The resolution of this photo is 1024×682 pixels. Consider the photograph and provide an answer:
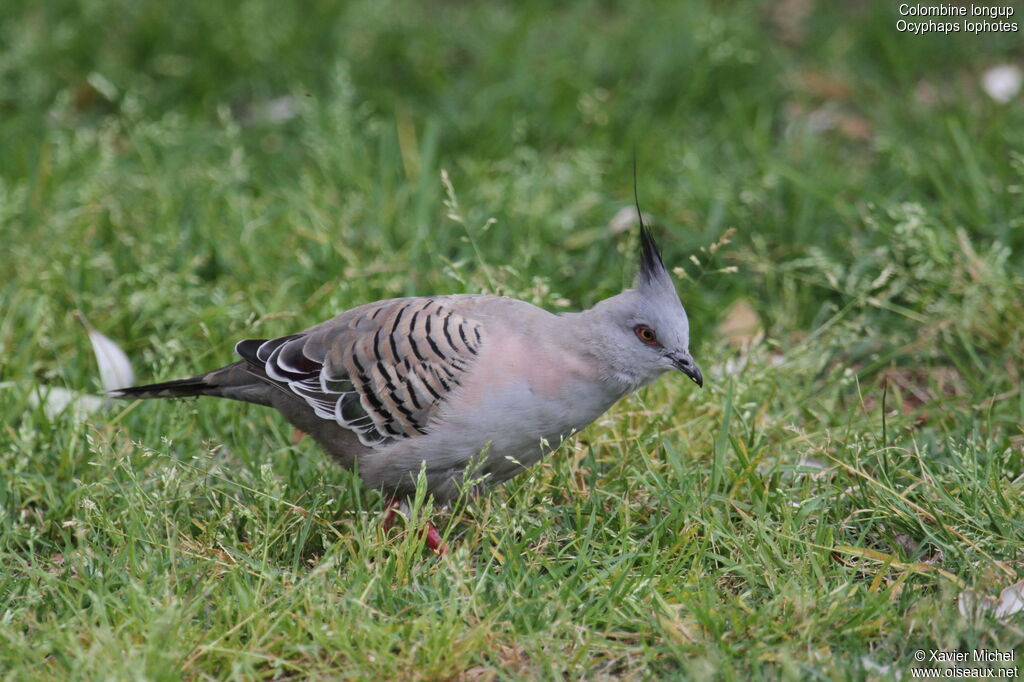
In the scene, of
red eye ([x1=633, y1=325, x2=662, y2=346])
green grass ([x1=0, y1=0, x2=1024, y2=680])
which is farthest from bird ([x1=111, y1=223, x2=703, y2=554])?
green grass ([x1=0, y1=0, x2=1024, y2=680])

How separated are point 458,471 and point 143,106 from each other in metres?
3.63

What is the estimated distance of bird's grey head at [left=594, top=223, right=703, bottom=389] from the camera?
357cm

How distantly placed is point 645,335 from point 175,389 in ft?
5.10

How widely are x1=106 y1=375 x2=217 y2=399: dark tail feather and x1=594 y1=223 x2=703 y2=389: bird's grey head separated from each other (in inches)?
52.0

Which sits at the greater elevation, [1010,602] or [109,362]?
[109,362]

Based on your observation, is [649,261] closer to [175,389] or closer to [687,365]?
[687,365]

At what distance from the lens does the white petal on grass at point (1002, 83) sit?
5.93 meters

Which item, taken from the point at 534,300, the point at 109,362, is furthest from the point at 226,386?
the point at 534,300

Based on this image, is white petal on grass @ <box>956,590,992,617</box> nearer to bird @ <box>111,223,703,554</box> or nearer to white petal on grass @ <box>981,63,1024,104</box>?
bird @ <box>111,223,703,554</box>

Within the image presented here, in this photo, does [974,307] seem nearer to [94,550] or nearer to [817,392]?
[817,392]

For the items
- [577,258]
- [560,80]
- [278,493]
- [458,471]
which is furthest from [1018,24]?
[278,493]

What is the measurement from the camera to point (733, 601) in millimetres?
3137

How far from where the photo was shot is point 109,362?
4402 millimetres

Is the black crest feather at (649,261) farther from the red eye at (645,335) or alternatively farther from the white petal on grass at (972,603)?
the white petal on grass at (972,603)
